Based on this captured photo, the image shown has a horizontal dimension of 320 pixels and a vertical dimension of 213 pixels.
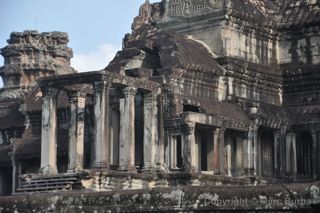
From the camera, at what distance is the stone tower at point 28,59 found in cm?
5016

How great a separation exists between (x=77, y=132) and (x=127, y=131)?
1771 millimetres

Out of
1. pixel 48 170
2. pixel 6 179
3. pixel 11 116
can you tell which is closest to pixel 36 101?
pixel 11 116

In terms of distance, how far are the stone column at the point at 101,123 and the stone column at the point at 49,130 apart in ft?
6.96

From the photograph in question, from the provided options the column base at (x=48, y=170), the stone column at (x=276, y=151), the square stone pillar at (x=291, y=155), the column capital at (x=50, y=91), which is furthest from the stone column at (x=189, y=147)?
the square stone pillar at (x=291, y=155)

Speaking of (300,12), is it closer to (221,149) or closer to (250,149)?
(250,149)

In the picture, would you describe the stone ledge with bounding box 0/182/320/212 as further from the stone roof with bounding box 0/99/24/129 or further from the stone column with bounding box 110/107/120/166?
the stone roof with bounding box 0/99/24/129

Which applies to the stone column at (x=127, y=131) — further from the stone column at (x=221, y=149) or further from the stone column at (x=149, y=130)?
the stone column at (x=221, y=149)

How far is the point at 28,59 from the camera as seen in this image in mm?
50344

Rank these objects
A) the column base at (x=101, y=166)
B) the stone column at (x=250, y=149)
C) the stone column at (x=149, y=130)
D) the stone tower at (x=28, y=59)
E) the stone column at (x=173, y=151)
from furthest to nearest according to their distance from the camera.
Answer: the stone tower at (x=28, y=59) < the stone column at (x=250, y=149) < the stone column at (x=173, y=151) < the stone column at (x=149, y=130) < the column base at (x=101, y=166)

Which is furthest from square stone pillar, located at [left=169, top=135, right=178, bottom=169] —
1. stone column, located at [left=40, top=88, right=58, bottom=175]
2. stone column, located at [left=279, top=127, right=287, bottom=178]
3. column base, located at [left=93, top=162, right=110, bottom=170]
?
stone column, located at [left=279, top=127, right=287, bottom=178]

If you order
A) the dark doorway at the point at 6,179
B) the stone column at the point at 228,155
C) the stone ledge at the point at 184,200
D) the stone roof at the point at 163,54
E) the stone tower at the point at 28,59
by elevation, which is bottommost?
the stone ledge at the point at 184,200

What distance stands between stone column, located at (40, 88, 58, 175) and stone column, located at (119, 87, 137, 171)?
2.40 metres

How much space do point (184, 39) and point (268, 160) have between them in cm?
580

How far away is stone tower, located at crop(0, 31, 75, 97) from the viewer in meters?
50.2
